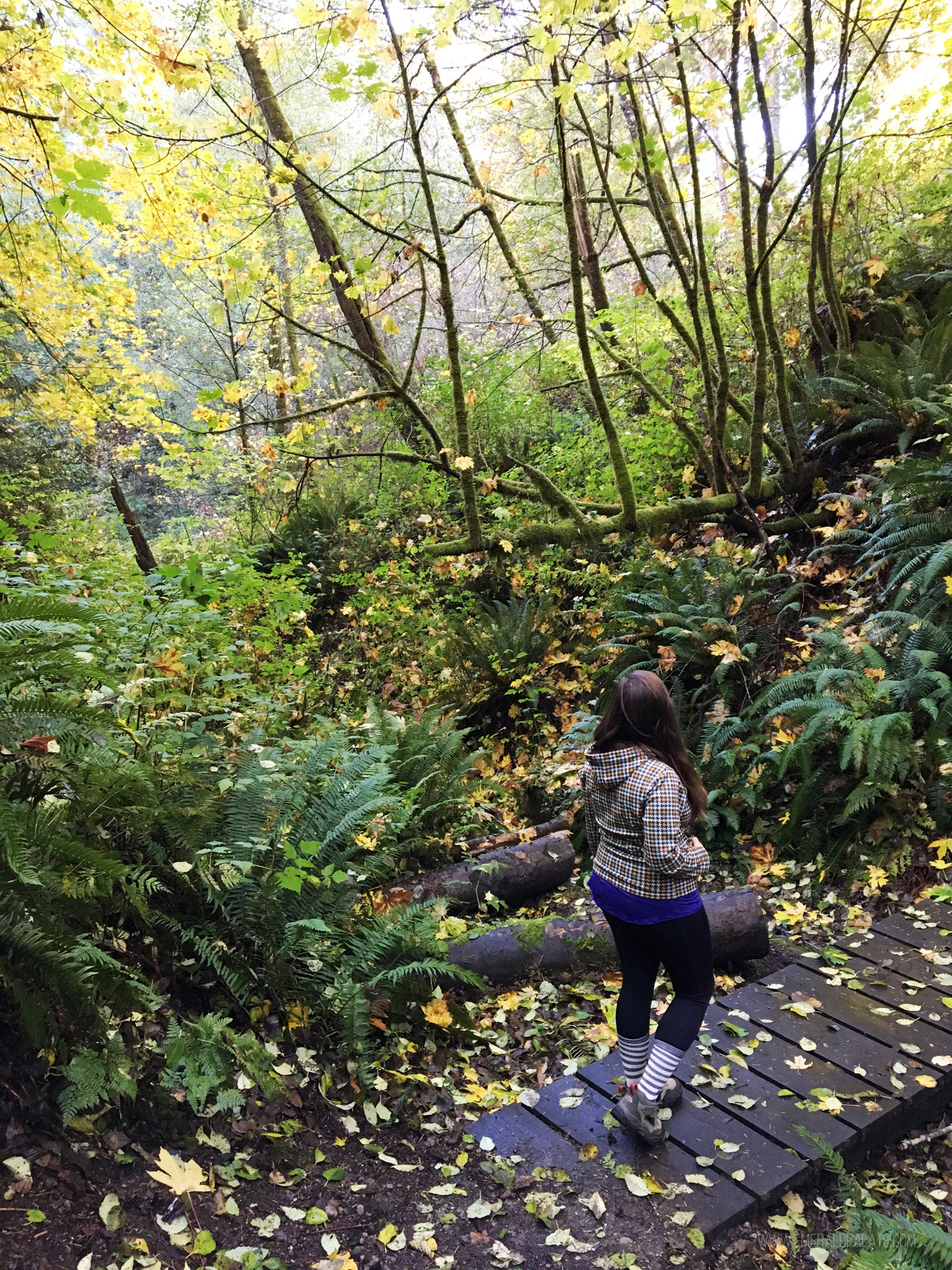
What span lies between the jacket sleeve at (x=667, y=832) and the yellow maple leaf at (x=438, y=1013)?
1439 millimetres

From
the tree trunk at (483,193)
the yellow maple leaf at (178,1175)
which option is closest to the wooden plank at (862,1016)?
Answer: the yellow maple leaf at (178,1175)

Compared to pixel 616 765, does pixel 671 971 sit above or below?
below

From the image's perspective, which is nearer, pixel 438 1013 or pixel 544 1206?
pixel 544 1206

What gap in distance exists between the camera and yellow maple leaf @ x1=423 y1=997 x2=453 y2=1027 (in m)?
3.51

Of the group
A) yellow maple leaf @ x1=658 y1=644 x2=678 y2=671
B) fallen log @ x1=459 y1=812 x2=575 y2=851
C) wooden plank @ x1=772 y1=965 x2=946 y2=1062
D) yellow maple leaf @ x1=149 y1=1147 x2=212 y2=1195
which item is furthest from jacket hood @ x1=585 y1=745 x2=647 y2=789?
yellow maple leaf @ x1=658 y1=644 x2=678 y2=671

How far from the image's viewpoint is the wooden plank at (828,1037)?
120 inches

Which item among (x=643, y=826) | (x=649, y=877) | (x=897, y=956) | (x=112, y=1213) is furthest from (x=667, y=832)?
(x=112, y=1213)

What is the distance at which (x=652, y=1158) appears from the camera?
2.87 meters

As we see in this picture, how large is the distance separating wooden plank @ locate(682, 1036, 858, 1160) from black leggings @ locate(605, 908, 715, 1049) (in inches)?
16.5

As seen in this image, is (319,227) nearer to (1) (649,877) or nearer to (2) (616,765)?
(2) (616,765)

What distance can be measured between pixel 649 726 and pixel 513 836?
2676mm

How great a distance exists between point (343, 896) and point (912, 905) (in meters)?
3.06

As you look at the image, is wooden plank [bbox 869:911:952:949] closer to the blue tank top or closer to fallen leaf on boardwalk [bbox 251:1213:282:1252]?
the blue tank top

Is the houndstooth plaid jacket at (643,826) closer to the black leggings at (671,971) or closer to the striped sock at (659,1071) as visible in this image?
the black leggings at (671,971)
